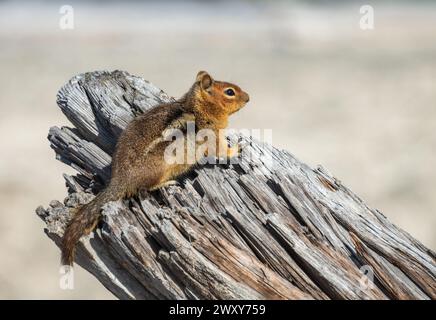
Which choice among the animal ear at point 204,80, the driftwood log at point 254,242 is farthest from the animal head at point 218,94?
the driftwood log at point 254,242

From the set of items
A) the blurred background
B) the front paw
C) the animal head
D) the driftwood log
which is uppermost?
the blurred background

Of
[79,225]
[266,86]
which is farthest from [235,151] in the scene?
[266,86]

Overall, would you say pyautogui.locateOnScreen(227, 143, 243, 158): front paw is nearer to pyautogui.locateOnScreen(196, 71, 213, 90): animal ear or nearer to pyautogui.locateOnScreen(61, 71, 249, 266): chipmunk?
pyautogui.locateOnScreen(61, 71, 249, 266): chipmunk

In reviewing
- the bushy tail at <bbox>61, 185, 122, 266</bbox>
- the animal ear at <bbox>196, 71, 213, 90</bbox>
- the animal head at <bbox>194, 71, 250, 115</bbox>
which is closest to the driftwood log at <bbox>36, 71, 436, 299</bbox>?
the bushy tail at <bbox>61, 185, 122, 266</bbox>

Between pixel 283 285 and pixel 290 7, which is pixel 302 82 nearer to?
pixel 290 7

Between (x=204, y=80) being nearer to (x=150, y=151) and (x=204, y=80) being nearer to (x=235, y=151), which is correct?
(x=150, y=151)

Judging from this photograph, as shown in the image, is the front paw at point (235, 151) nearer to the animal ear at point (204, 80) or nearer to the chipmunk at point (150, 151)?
the chipmunk at point (150, 151)
